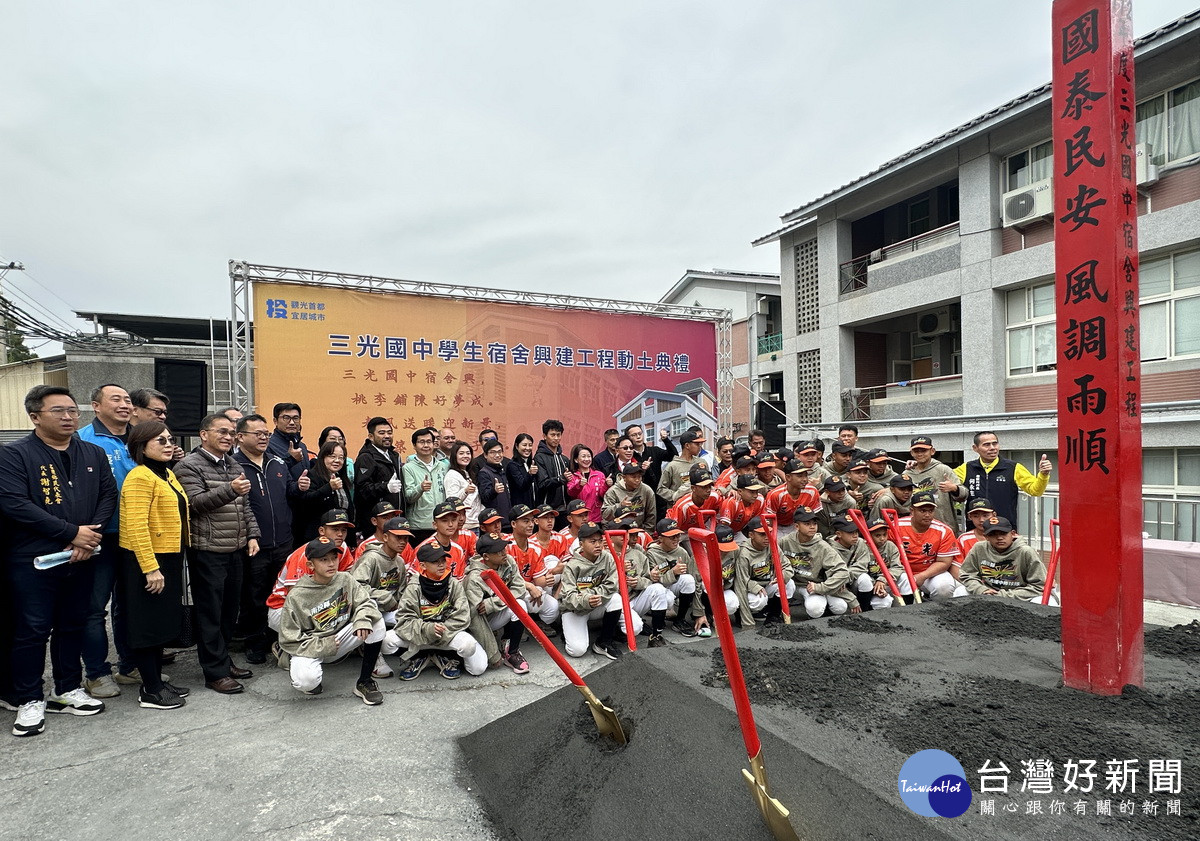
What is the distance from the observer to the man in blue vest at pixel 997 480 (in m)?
5.91

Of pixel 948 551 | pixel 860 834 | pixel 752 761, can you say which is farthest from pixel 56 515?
pixel 948 551

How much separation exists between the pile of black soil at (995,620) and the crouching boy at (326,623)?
353cm

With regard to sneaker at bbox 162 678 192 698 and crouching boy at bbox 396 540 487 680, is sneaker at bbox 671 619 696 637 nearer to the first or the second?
crouching boy at bbox 396 540 487 680

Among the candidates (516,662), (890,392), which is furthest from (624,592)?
(890,392)

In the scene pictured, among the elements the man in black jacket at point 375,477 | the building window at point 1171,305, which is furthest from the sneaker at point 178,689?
the building window at point 1171,305

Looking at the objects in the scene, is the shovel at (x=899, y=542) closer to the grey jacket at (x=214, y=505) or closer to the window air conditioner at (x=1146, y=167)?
the grey jacket at (x=214, y=505)

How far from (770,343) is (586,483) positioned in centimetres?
1316

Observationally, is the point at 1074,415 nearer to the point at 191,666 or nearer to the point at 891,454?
the point at 191,666

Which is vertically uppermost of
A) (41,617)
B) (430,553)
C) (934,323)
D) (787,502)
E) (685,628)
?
(934,323)

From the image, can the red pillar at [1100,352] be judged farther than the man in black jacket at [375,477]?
No

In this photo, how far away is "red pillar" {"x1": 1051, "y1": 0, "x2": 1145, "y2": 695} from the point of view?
2.66m

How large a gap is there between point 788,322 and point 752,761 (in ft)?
48.0

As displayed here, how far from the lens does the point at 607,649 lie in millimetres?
4742

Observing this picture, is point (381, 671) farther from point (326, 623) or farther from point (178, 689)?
point (178, 689)
